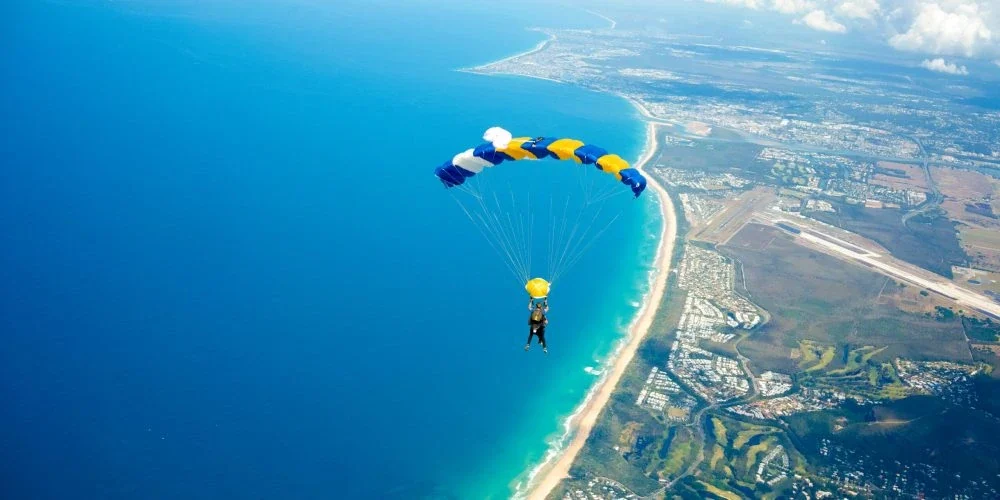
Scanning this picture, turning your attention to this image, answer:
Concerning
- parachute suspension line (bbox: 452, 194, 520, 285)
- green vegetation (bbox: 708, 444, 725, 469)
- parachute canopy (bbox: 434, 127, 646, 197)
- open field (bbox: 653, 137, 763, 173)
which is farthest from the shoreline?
parachute canopy (bbox: 434, 127, 646, 197)

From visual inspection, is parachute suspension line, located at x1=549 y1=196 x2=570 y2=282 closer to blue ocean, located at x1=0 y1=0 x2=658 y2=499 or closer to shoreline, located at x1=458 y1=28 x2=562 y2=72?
blue ocean, located at x1=0 y1=0 x2=658 y2=499

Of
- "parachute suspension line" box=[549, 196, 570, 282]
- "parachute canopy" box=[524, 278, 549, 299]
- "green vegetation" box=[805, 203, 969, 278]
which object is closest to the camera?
"parachute canopy" box=[524, 278, 549, 299]

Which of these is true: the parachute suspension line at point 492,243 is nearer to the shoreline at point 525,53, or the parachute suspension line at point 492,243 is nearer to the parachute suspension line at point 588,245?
the parachute suspension line at point 588,245

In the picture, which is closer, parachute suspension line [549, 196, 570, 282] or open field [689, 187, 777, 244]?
parachute suspension line [549, 196, 570, 282]

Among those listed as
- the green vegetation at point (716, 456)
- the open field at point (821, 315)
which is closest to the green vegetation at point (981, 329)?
the open field at point (821, 315)

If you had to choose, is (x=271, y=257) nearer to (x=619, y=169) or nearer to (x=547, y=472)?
(x=547, y=472)

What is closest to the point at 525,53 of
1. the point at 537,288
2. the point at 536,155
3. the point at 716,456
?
the point at 716,456
